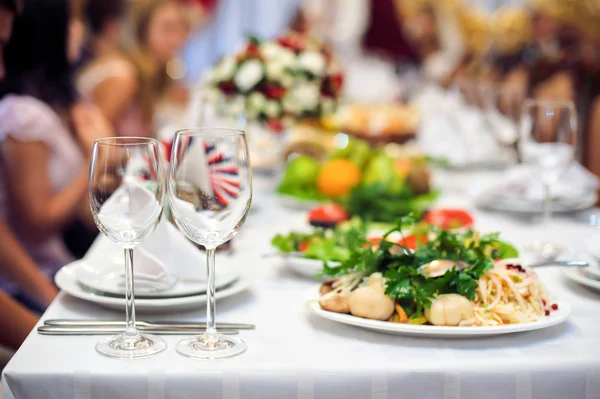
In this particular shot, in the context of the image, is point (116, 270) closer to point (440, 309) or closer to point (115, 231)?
point (115, 231)

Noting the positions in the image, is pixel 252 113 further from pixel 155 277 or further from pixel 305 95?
pixel 155 277

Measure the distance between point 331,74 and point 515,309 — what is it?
4.68ft

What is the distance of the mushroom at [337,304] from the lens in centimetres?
88

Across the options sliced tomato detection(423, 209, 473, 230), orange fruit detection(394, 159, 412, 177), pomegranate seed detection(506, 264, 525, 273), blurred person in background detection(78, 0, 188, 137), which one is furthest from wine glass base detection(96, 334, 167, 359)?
blurred person in background detection(78, 0, 188, 137)

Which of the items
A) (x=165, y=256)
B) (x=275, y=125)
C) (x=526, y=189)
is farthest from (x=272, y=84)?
(x=165, y=256)

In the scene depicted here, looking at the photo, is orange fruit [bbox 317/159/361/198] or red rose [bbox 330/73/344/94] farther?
red rose [bbox 330/73/344/94]

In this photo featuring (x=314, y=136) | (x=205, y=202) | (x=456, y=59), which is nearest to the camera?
(x=205, y=202)

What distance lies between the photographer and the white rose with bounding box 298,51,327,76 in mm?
2094

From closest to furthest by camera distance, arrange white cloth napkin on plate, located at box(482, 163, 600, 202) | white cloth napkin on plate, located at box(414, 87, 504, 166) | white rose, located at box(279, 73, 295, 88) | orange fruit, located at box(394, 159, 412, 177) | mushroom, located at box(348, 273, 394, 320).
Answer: mushroom, located at box(348, 273, 394, 320) → white cloth napkin on plate, located at box(482, 163, 600, 202) → orange fruit, located at box(394, 159, 412, 177) → white cloth napkin on plate, located at box(414, 87, 504, 166) → white rose, located at box(279, 73, 295, 88)

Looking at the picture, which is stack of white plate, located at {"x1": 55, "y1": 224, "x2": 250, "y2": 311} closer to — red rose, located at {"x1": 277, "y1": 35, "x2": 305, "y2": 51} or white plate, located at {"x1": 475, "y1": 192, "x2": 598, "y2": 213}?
white plate, located at {"x1": 475, "y1": 192, "x2": 598, "y2": 213}

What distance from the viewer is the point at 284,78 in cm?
206

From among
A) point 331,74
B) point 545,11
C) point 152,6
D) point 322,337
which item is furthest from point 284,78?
point 545,11

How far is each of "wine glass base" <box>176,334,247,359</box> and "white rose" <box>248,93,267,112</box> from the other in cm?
126

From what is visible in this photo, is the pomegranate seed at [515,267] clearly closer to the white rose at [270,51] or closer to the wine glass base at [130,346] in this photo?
the wine glass base at [130,346]
